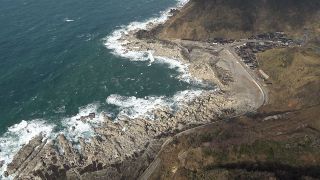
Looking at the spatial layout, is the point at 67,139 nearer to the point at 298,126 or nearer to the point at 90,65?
the point at 90,65

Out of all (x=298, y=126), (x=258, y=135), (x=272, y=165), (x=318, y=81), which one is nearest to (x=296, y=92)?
(x=318, y=81)

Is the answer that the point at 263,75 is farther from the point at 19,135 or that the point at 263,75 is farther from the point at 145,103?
the point at 19,135

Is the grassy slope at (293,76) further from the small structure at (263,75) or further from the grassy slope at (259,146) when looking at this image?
the small structure at (263,75)

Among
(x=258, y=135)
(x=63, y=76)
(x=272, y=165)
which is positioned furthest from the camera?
(x=63, y=76)

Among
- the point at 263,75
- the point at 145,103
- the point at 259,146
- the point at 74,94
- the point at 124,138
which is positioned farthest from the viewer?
the point at 263,75

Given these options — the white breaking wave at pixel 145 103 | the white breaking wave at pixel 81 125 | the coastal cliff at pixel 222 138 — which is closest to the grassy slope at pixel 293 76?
the coastal cliff at pixel 222 138

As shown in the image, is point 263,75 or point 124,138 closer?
point 124,138

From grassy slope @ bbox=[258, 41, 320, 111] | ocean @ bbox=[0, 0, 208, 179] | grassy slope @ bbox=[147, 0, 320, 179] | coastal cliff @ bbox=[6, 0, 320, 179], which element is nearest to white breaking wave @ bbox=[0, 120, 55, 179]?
ocean @ bbox=[0, 0, 208, 179]

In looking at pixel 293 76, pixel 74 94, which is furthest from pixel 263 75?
pixel 74 94
